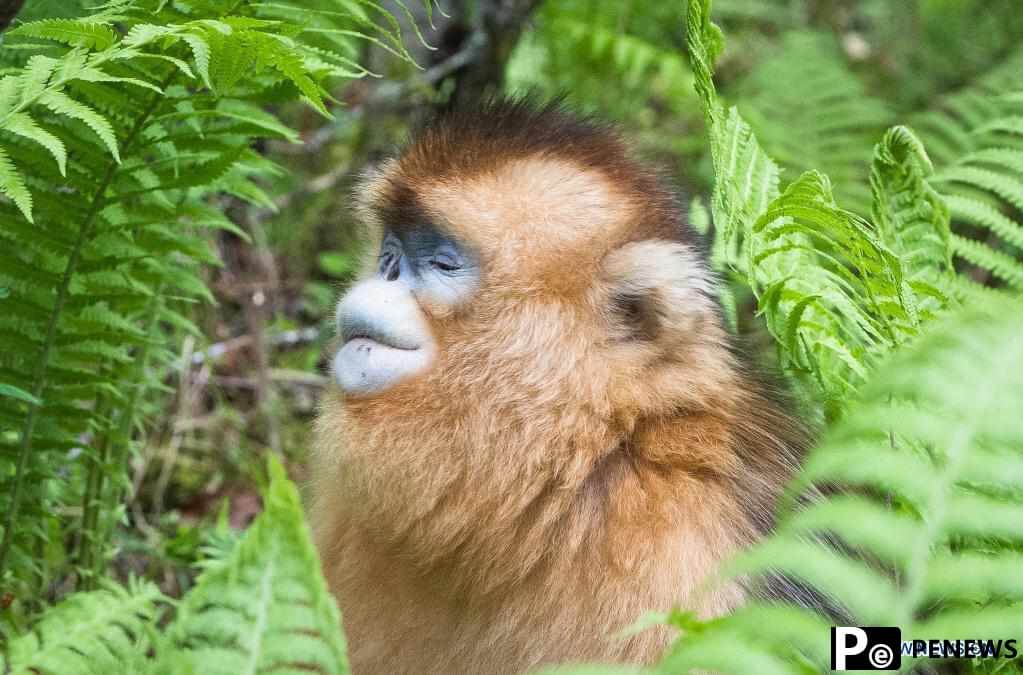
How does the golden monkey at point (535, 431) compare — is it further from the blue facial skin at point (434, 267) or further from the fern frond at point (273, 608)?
the fern frond at point (273, 608)

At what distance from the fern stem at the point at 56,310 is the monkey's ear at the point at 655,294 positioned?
5.25 ft

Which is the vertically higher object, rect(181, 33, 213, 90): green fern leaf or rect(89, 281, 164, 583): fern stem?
rect(181, 33, 213, 90): green fern leaf

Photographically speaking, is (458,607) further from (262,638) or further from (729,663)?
(729,663)

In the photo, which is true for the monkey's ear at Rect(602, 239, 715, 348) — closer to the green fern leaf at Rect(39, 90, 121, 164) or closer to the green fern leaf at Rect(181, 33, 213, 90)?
the green fern leaf at Rect(181, 33, 213, 90)

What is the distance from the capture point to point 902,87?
9.55 metres

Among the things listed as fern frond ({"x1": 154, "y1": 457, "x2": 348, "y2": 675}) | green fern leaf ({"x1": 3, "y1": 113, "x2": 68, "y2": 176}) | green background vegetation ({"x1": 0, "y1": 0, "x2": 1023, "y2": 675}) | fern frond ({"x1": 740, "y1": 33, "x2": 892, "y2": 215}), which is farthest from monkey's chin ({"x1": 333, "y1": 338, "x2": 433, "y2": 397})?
fern frond ({"x1": 740, "y1": 33, "x2": 892, "y2": 215})

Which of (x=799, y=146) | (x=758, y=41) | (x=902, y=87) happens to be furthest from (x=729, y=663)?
(x=758, y=41)

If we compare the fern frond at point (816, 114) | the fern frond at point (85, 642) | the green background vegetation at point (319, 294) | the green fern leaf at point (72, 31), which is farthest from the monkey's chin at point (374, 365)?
the fern frond at point (816, 114)

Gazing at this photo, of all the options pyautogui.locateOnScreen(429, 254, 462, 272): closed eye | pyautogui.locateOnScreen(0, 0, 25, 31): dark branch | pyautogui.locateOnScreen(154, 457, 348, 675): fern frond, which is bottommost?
pyautogui.locateOnScreen(154, 457, 348, 675): fern frond

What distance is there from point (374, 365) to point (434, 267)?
0.45 m

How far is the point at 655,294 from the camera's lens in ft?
11.7

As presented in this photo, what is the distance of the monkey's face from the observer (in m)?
3.46

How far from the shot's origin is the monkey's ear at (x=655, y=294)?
355 cm

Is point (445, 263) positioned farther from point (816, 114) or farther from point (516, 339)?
point (816, 114)
